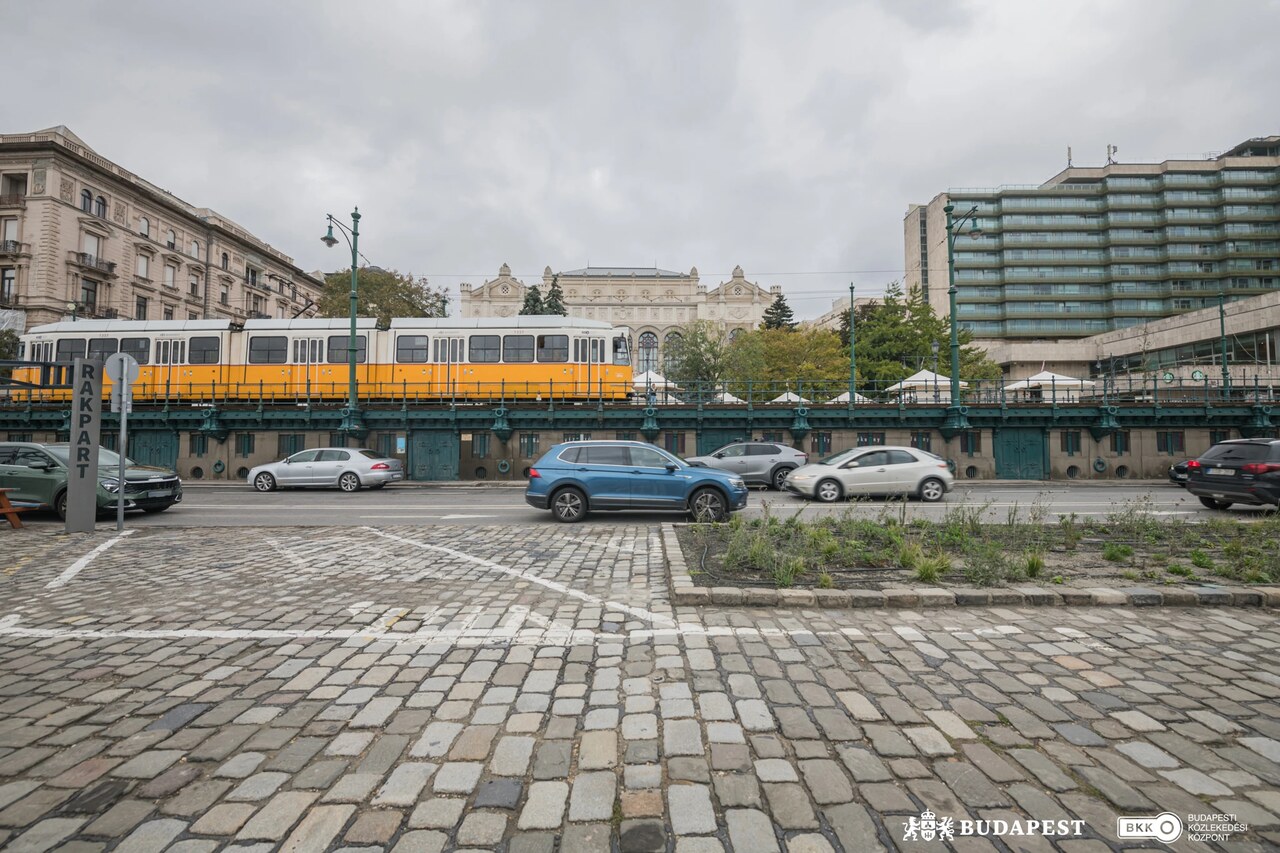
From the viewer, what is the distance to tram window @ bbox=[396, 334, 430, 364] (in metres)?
23.8

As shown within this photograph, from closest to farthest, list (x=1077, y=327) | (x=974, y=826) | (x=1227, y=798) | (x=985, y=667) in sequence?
(x=974, y=826) → (x=1227, y=798) → (x=985, y=667) → (x=1077, y=327)

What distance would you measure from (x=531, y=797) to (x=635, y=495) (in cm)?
871

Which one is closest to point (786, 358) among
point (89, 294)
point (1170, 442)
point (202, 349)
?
point (1170, 442)

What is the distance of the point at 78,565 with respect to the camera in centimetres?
702

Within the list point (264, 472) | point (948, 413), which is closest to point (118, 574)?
point (264, 472)

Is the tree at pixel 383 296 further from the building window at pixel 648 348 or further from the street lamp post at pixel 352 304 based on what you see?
the building window at pixel 648 348

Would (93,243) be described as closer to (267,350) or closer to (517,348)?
(267,350)

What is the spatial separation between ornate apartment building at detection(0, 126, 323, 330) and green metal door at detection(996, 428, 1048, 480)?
3873 centimetres

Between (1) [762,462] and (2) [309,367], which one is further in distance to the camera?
(2) [309,367]

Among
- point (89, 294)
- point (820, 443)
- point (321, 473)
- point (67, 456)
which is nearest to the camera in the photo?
point (67, 456)

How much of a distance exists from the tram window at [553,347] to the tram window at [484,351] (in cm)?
175

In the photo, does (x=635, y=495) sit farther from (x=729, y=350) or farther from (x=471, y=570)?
(x=729, y=350)

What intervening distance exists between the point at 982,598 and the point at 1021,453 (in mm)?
21666

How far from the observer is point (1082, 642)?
13.8 ft
